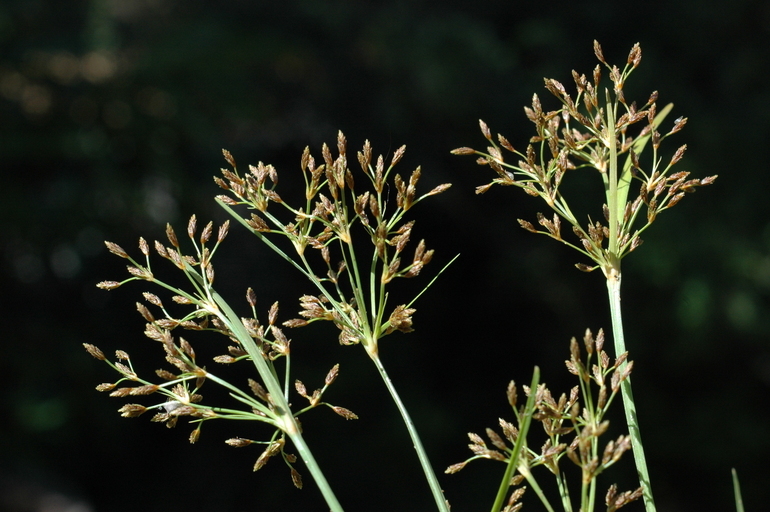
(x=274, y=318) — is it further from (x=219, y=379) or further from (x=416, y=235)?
(x=416, y=235)

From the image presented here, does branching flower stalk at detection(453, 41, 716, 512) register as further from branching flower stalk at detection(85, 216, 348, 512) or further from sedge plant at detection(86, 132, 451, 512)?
branching flower stalk at detection(85, 216, 348, 512)

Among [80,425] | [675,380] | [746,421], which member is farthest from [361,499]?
[746,421]

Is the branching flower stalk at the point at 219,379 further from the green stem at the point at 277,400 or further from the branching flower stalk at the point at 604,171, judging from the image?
the branching flower stalk at the point at 604,171

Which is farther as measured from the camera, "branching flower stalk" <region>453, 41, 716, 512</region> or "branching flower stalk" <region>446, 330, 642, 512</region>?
"branching flower stalk" <region>453, 41, 716, 512</region>

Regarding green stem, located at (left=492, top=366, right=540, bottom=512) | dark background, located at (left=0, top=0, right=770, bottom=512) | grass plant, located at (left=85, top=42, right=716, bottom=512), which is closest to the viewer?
green stem, located at (left=492, top=366, right=540, bottom=512)

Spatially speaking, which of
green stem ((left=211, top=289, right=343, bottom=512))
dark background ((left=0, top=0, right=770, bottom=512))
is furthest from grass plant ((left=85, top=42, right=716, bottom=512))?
dark background ((left=0, top=0, right=770, bottom=512))

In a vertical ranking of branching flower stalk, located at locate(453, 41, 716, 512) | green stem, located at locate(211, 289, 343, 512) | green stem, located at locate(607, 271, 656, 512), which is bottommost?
green stem, located at locate(607, 271, 656, 512)

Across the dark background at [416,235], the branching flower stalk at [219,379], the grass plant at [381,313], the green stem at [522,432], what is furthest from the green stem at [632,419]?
the dark background at [416,235]

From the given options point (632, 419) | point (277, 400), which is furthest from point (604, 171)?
point (277, 400)
